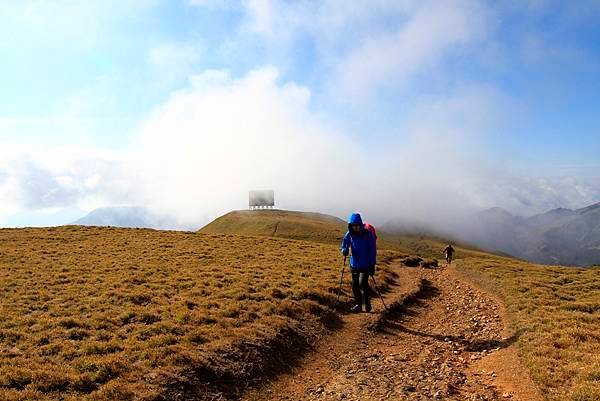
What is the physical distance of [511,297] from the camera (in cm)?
2212

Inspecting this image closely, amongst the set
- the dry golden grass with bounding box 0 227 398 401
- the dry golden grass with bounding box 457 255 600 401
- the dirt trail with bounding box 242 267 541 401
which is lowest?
the dirt trail with bounding box 242 267 541 401

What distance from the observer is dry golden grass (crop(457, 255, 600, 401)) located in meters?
10.6

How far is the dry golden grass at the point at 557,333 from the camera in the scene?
10.6 meters

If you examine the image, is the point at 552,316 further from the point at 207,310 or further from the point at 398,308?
the point at 207,310

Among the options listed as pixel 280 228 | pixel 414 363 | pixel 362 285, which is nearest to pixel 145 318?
pixel 362 285

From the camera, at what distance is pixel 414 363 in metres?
13.3

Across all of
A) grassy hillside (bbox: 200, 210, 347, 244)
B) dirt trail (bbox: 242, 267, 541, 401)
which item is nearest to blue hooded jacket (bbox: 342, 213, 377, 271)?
dirt trail (bbox: 242, 267, 541, 401)

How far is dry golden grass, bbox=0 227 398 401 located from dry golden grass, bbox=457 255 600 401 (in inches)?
316

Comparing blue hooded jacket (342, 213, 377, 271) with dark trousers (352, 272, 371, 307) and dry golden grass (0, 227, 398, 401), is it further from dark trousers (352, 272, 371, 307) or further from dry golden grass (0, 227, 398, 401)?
dry golden grass (0, 227, 398, 401)

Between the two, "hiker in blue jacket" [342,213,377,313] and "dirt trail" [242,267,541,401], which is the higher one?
"hiker in blue jacket" [342,213,377,313]

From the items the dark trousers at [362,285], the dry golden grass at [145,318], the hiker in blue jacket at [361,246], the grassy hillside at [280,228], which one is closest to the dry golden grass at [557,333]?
the dark trousers at [362,285]

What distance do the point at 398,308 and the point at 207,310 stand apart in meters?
9.73

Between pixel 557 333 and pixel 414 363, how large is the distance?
5.91 metres

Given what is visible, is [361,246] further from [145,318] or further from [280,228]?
[280,228]
